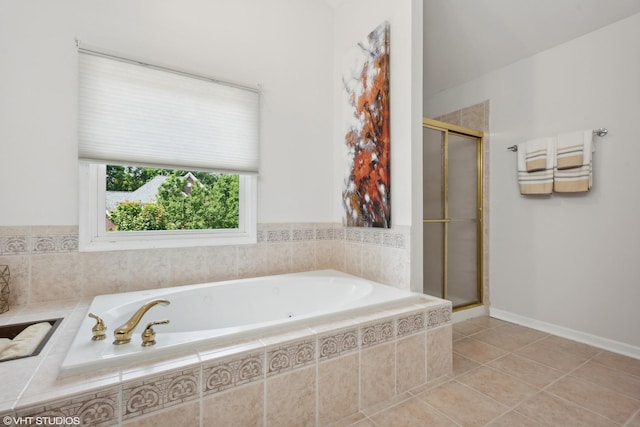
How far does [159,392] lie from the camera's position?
3.15 ft

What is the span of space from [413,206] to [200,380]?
4.99 feet

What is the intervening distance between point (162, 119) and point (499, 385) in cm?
260

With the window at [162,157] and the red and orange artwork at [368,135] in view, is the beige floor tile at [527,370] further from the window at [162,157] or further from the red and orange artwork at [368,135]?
the window at [162,157]

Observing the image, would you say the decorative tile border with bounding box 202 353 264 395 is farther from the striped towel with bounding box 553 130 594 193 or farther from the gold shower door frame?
the striped towel with bounding box 553 130 594 193

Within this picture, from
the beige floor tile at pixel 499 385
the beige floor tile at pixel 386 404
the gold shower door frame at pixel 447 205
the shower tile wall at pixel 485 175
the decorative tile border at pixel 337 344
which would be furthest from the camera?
the shower tile wall at pixel 485 175

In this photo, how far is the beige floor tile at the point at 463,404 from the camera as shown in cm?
137

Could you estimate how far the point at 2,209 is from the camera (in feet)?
5.20

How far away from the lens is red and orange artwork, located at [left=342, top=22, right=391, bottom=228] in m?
2.06

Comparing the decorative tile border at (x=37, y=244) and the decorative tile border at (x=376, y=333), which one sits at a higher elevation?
the decorative tile border at (x=37, y=244)

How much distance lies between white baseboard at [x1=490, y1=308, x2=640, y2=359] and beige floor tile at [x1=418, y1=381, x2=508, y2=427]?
1.30 meters

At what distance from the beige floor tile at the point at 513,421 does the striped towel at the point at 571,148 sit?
181 centimetres

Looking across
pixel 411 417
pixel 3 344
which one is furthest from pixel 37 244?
pixel 411 417

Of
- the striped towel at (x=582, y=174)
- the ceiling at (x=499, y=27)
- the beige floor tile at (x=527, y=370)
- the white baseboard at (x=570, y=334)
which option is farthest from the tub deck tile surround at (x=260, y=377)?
the ceiling at (x=499, y=27)

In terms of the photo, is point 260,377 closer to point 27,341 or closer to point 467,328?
point 27,341
